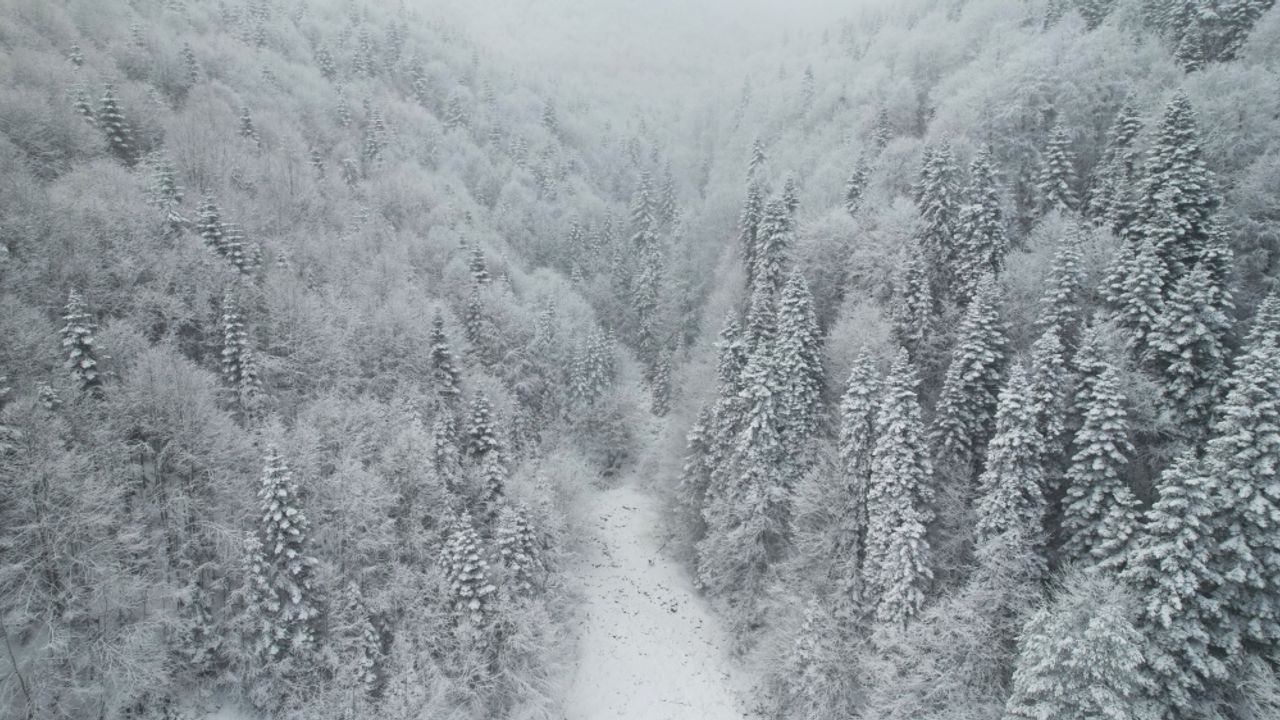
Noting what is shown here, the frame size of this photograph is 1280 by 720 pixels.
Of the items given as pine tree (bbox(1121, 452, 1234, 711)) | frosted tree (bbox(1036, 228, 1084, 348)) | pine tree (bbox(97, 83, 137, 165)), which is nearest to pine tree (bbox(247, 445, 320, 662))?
pine tree (bbox(1121, 452, 1234, 711))

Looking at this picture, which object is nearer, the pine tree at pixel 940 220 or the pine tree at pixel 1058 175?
the pine tree at pixel 940 220

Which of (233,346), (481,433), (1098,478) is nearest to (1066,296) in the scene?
(1098,478)

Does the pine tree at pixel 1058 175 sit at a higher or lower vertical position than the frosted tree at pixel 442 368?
higher

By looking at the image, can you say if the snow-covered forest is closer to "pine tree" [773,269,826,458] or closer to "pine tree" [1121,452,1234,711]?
"pine tree" [1121,452,1234,711]

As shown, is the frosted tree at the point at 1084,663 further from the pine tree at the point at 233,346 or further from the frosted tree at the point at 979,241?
the pine tree at the point at 233,346

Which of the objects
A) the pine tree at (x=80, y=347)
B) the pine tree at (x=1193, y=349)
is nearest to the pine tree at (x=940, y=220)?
the pine tree at (x=1193, y=349)

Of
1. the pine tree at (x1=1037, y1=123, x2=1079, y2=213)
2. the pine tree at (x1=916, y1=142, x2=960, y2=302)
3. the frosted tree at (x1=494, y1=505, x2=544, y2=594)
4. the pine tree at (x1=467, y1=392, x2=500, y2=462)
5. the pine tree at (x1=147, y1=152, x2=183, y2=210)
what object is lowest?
the frosted tree at (x1=494, y1=505, x2=544, y2=594)

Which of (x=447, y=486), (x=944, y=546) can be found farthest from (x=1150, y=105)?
(x=447, y=486)
